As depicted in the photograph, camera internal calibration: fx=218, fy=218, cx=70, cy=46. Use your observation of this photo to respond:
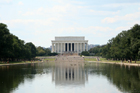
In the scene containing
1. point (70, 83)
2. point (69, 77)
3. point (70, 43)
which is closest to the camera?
point (70, 83)

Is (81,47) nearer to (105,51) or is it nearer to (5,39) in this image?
(105,51)

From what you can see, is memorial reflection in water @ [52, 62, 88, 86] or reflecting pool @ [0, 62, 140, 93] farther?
memorial reflection in water @ [52, 62, 88, 86]

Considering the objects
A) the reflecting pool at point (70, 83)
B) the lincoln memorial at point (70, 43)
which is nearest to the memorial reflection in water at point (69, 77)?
the reflecting pool at point (70, 83)

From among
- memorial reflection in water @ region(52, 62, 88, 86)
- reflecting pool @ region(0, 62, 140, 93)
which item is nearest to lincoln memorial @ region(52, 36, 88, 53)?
memorial reflection in water @ region(52, 62, 88, 86)

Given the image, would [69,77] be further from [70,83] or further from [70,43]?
[70,43]

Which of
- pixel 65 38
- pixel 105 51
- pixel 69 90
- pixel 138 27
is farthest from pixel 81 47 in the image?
pixel 69 90

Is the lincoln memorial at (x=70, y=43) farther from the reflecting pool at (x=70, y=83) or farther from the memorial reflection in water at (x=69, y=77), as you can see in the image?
the reflecting pool at (x=70, y=83)

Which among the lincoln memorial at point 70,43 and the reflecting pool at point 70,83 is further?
the lincoln memorial at point 70,43

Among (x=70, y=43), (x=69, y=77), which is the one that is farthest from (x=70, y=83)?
(x=70, y=43)

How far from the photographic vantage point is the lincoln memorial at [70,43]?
166 m

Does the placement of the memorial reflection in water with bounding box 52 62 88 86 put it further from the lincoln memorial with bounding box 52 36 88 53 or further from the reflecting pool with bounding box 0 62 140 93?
the lincoln memorial with bounding box 52 36 88 53

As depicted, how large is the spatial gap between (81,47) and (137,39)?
357ft

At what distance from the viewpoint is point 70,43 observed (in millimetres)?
172000

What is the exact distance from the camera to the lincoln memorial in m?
166
